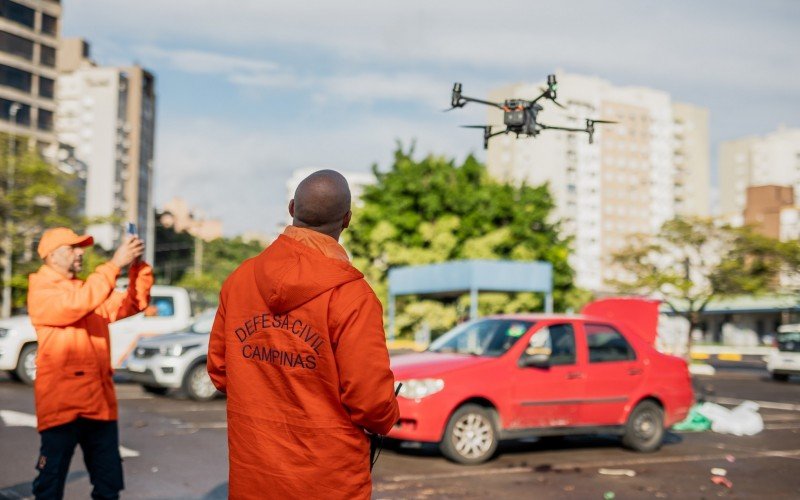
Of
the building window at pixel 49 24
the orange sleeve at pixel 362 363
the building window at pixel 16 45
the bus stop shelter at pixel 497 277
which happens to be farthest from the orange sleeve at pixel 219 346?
the building window at pixel 49 24

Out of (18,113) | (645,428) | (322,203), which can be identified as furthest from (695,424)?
(18,113)

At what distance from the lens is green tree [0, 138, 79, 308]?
38375mm

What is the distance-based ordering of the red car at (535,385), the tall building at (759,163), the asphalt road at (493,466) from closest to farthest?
the asphalt road at (493,466) → the red car at (535,385) → the tall building at (759,163)

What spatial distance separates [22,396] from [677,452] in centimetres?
1055

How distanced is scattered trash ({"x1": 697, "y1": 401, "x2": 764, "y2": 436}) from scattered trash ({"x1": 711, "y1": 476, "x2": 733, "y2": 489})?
167 inches

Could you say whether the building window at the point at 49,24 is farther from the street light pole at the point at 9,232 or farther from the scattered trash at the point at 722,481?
the scattered trash at the point at 722,481

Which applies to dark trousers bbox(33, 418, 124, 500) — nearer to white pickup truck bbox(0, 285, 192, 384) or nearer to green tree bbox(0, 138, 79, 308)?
white pickup truck bbox(0, 285, 192, 384)

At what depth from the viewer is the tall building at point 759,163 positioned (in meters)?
162

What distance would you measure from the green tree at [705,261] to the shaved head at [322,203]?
35.0 m

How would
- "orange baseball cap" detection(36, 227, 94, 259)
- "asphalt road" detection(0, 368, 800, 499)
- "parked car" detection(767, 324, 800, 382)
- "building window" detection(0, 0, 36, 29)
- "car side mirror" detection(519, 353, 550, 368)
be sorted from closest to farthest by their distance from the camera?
"orange baseball cap" detection(36, 227, 94, 259) → "asphalt road" detection(0, 368, 800, 499) → "car side mirror" detection(519, 353, 550, 368) → "parked car" detection(767, 324, 800, 382) → "building window" detection(0, 0, 36, 29)

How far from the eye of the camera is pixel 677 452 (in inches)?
431

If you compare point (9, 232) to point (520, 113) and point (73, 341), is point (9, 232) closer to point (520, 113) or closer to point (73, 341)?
point (73, 341)

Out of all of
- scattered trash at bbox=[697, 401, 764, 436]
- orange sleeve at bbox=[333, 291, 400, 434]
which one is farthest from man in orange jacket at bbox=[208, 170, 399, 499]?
scattered trash at bbox=[697, 401, 764, 436]

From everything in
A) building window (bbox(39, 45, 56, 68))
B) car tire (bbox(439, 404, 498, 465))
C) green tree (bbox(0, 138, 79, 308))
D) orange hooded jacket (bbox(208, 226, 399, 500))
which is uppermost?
building window (bbox(39, 45, 56, 68))
